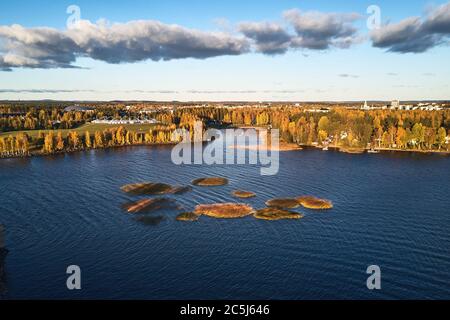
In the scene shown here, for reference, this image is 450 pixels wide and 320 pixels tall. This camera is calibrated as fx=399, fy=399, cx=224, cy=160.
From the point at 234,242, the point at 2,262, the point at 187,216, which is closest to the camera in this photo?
the point at 2,262

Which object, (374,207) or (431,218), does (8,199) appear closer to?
(374,207)

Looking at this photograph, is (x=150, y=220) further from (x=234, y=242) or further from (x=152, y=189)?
(x=152, y=189)

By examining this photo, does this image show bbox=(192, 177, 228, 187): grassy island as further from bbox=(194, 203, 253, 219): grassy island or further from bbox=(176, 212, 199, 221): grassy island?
bbox=(176, 212, 199, 221): grassy island

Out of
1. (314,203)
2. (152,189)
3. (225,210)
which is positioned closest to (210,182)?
(152,189)

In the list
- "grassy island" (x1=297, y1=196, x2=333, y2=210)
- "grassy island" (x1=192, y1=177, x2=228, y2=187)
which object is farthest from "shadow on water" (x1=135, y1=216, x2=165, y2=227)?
"grassy island" (x1=297, y1=196, x2=333, y2=210)

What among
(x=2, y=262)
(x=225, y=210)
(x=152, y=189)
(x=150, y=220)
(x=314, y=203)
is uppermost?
(x=152, y=189)

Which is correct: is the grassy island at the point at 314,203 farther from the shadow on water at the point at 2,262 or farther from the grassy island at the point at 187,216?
the shadow on water at the point at 2,262

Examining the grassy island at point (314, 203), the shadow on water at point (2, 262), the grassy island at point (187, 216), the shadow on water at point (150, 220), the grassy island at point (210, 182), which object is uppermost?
the grassy island at point (210, 182)

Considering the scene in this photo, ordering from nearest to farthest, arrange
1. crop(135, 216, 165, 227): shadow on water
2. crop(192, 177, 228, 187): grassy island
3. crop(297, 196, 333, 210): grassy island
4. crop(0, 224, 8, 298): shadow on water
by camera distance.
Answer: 1. crop(0, 224, 8, 298): shadow on water
2. crop(135, 216, 165, 227): shadow on water
3. crop(297, 196, 333, 210): grassy island
4. crop(192, 177, 228, 187): grassy island

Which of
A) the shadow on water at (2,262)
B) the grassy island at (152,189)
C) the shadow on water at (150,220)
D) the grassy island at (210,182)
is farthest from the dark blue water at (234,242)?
the grassy island at (152,189)
